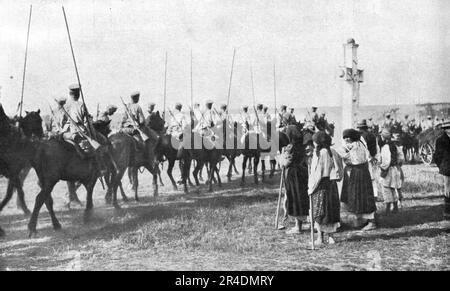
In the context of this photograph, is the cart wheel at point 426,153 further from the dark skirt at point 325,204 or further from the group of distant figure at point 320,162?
the dark skirt at point 325,204

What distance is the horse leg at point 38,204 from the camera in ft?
24.2

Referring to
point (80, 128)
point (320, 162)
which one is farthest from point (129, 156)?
point (320, 162)

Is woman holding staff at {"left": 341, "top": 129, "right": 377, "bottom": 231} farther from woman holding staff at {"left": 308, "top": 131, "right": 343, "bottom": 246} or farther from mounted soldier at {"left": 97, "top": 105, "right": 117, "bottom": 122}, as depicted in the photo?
mounted soldier at {"left": 97, "top": 105, "right": 117, "bottom": 122}

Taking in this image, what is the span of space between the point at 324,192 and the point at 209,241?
2.02 meters

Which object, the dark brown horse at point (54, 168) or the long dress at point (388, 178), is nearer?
the dark brown horse at point (54, 168)

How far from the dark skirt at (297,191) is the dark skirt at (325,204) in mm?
728

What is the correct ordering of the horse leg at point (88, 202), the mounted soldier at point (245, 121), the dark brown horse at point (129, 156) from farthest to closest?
the mounted soldier at point (245, 121) < the dark brown horse at point (129, 156) < the horse leg at point (88, 202)

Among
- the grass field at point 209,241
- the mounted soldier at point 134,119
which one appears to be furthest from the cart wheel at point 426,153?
the mounted soldier at point 134,119

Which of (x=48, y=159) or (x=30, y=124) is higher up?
(x=30, y=124)

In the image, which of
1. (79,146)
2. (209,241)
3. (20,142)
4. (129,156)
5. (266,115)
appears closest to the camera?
(209,241)

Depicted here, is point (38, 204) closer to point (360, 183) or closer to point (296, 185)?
point (296, 185)

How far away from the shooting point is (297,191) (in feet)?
24.3
